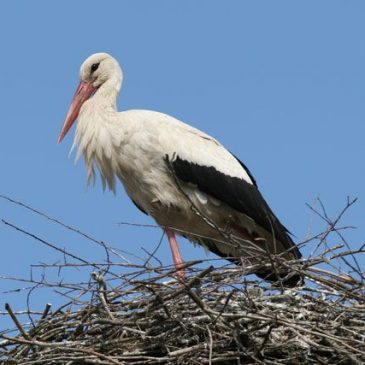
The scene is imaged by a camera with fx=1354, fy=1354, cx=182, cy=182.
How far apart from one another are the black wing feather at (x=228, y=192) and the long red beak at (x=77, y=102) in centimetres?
97

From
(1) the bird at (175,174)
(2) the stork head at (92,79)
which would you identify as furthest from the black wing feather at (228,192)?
(2) the stork head at (92,79)

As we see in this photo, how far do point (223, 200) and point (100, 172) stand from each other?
2.77ft

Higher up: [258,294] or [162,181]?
[162,181]

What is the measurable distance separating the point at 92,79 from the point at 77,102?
200 mm

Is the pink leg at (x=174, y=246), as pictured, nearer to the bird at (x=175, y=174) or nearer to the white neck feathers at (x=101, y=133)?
the bird at (x=175, y=174)

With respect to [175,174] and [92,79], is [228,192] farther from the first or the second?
[92,79]

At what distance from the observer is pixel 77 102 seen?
30.5 feet

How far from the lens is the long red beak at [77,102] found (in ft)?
30.3

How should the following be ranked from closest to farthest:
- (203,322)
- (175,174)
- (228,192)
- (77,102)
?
1. (203,322)
2. (175,174)
3. (228,192)
4. (77,102)

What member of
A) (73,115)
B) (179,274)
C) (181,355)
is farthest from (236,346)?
(73,115)

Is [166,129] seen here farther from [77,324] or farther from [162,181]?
[77,324]

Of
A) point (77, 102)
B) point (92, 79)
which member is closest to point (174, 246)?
point (77, 102)

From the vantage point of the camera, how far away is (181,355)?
21.3 feet

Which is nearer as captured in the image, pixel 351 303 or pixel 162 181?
pixel 351 303
